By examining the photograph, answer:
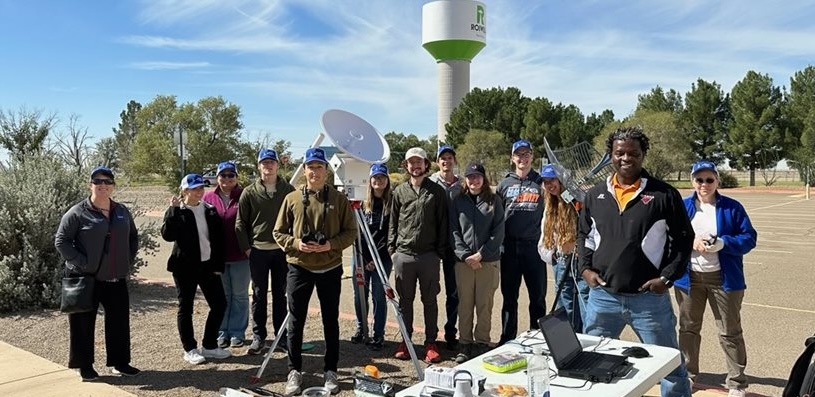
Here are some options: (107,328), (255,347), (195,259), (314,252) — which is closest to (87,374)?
(107,328)

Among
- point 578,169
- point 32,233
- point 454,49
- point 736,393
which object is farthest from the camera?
point 454,49

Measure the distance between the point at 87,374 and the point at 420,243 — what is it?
328 centimetres

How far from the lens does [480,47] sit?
70.6m

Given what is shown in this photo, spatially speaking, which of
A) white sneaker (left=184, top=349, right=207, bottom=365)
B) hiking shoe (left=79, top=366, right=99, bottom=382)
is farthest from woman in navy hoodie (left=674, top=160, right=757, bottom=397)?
hiking shoe (left=79, top=366, right=99, bottom=382)

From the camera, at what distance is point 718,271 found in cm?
475

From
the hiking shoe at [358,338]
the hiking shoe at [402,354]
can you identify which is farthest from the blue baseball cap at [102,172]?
the hiking shoe at [402,354]

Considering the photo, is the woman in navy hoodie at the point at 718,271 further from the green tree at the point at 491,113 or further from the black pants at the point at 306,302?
the green tree at the point at 491,113

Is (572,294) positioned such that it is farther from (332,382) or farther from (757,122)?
(757,122)

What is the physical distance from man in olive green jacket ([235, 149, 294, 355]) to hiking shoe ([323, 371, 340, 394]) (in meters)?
1.29

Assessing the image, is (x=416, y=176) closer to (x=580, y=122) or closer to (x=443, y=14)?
(x=580, y=122)

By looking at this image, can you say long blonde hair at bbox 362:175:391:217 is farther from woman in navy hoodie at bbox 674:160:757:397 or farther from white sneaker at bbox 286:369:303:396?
woman in navy hoodie at bbox 674:160:757:397

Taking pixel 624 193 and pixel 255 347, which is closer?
pixel 624 193

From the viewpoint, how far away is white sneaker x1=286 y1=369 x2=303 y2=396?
4.90 m

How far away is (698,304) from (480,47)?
68751mm
